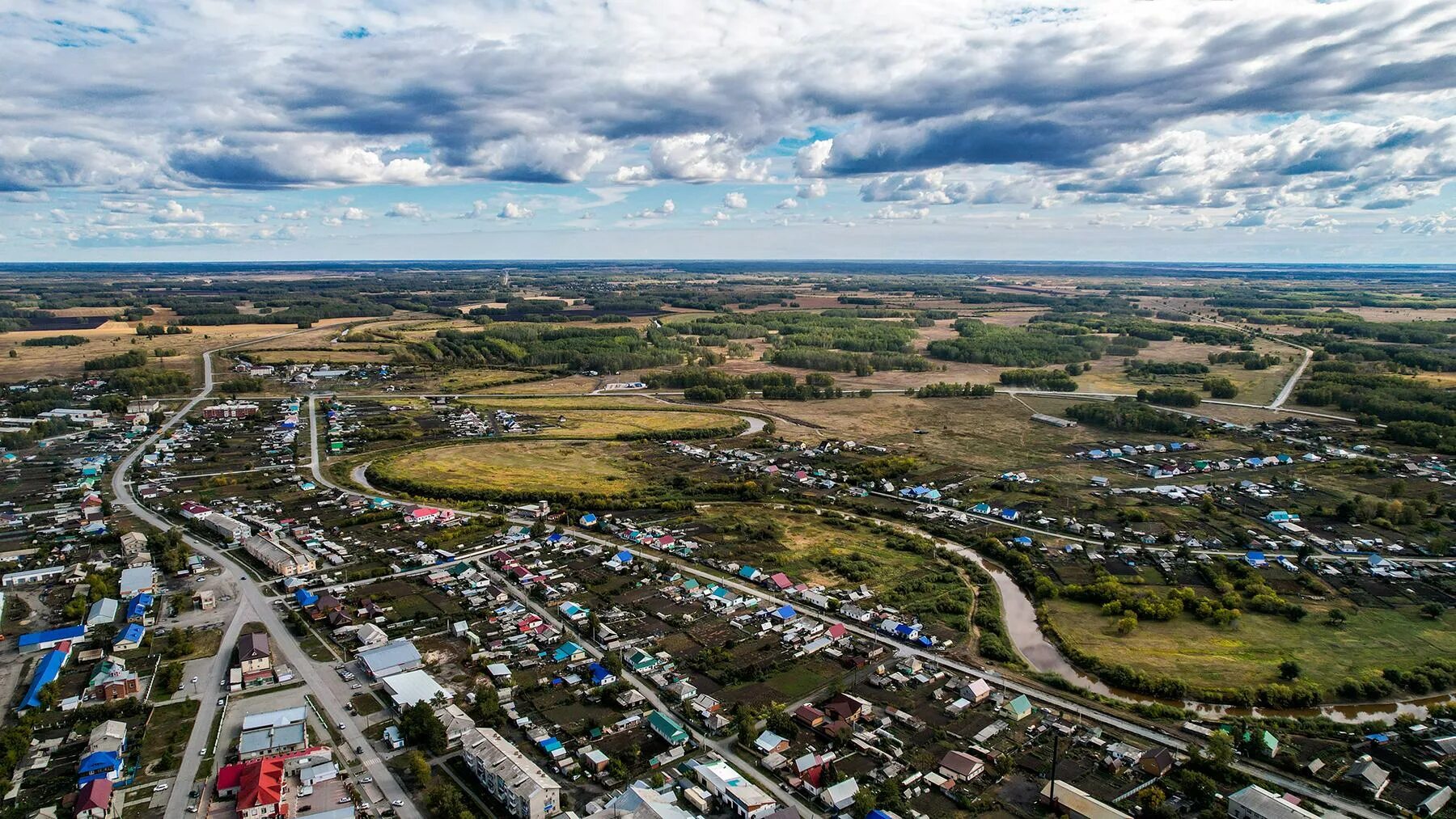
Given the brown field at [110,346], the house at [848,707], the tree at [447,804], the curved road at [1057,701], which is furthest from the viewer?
the brown field at [110,346]

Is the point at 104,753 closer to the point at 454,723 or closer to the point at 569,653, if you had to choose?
the point at 454,723

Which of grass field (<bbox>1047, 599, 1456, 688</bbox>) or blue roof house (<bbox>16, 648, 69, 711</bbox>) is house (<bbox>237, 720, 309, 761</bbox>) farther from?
grass field (<bbox>1047, 599, 1456, 688</bbox>)

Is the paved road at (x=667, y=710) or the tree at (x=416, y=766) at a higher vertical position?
the tree at (x=416, y=766)

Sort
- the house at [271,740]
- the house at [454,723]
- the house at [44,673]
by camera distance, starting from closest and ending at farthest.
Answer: the house at [271,740] → the house at [454,723] → the house at [44,673]

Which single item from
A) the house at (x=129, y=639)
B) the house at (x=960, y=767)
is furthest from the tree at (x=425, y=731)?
the house at (x=960, y=767)

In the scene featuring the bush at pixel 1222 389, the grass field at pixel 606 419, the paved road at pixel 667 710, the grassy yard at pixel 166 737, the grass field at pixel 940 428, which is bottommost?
the grass field at pixel 606 419

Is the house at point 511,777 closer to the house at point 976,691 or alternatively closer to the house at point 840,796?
the house at point 840,796

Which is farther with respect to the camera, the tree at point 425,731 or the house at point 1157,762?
the tree at point 425,731
